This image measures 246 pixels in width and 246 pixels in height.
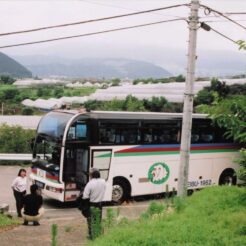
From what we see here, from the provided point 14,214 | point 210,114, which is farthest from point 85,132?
point 210,114

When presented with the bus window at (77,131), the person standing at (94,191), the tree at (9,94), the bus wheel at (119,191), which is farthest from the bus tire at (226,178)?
the tree at (9,94)

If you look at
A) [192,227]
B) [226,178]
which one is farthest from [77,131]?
[192,227]

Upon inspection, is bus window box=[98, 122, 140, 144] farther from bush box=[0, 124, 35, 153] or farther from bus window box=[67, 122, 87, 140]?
bush box=[0, 124, 35, 153]

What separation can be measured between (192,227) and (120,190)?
7.95m

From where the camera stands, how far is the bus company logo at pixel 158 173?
54.9 ft

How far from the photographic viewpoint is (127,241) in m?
7.50

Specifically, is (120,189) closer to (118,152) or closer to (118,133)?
(118,152)

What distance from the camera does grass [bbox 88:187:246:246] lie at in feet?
24.8

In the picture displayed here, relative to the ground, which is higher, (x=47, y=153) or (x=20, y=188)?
(x=47, y=153)

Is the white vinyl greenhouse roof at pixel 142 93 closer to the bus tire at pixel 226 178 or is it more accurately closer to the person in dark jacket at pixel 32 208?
the bus tire at pixel 226 178

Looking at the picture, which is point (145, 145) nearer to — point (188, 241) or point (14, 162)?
point (188, 241)

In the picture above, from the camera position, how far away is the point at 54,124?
611 inches

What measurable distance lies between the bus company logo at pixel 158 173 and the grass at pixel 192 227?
563 cm

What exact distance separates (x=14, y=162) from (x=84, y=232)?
46.6ft
